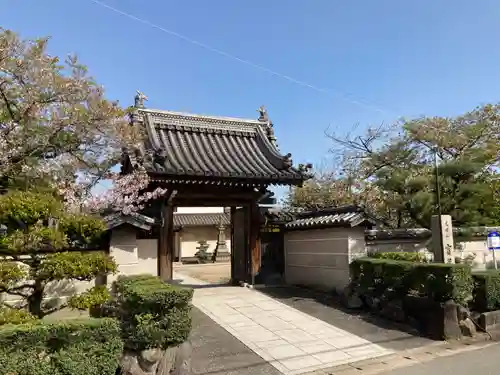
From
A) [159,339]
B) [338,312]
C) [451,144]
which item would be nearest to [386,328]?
[338,312]

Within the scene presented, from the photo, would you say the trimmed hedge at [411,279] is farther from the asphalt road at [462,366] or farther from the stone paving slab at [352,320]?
the asphalt road at [462,366]

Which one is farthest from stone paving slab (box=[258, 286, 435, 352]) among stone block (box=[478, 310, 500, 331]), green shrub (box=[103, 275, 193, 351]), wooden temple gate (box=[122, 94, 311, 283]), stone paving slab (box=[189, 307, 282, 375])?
green shrub (box=[103, 275, 193, 351])

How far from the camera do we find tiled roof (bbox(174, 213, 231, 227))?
29319mm

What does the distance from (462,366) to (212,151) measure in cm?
929

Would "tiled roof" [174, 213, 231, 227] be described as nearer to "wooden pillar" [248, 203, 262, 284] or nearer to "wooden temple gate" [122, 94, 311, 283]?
"wooden temple gate" [122, 94, 311, 283]

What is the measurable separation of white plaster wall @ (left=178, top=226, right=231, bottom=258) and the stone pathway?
18952 mm

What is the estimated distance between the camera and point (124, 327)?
5.60m

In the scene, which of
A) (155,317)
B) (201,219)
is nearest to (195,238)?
(201,219)

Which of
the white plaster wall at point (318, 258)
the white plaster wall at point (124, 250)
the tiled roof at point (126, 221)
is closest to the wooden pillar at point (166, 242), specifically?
the white plaster wall at point (124, 250)

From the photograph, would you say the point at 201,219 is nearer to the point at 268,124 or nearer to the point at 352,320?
the point at 268,124

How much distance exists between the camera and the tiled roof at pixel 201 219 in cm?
2932

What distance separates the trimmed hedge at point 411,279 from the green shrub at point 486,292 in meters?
0.34

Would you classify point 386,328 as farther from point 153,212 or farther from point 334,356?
point 153,212

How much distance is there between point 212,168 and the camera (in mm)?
11680
